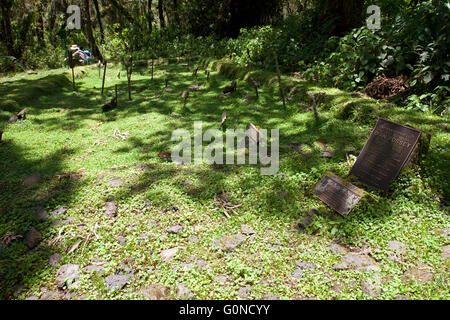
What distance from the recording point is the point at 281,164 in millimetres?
3893

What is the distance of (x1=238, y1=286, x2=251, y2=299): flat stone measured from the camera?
219 centimetres

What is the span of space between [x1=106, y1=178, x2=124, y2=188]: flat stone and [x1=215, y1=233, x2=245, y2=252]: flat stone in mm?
1622

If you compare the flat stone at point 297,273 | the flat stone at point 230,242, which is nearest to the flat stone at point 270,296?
the flat stone at point 297,273

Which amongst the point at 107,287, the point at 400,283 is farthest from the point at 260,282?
the point at 107,287

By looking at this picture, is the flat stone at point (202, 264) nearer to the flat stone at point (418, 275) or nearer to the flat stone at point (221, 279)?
the flat stone at point (221, 279)

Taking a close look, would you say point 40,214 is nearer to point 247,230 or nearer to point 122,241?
point 122,241

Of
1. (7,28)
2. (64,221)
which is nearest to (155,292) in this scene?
(64,221)

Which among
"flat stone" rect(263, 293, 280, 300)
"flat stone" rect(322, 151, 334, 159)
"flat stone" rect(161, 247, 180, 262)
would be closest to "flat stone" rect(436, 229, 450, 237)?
"flat stone" rect(322, 151, 334, 159)

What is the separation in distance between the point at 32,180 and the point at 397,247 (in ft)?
14.1

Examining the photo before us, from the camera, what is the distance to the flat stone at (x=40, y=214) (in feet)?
9.75

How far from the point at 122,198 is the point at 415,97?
4.97m

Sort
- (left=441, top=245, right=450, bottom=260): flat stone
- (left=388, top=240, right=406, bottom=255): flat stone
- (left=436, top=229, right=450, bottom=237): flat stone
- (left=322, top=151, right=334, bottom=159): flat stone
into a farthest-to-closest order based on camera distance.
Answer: (left=322, top=151, right=334, bottom=159): flat stone, (left=436, top=229, right=450, bottom=237): flat stone, (left=388, top=240, right=406, bottom=255): flat stone, (left=441, top=245, right=450, bottom=260): flat stone

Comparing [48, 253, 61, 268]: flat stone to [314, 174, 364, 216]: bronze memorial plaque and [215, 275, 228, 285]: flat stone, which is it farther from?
[314, 174, 364, 216]: bronze memorial plaque

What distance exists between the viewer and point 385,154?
3.23 m
